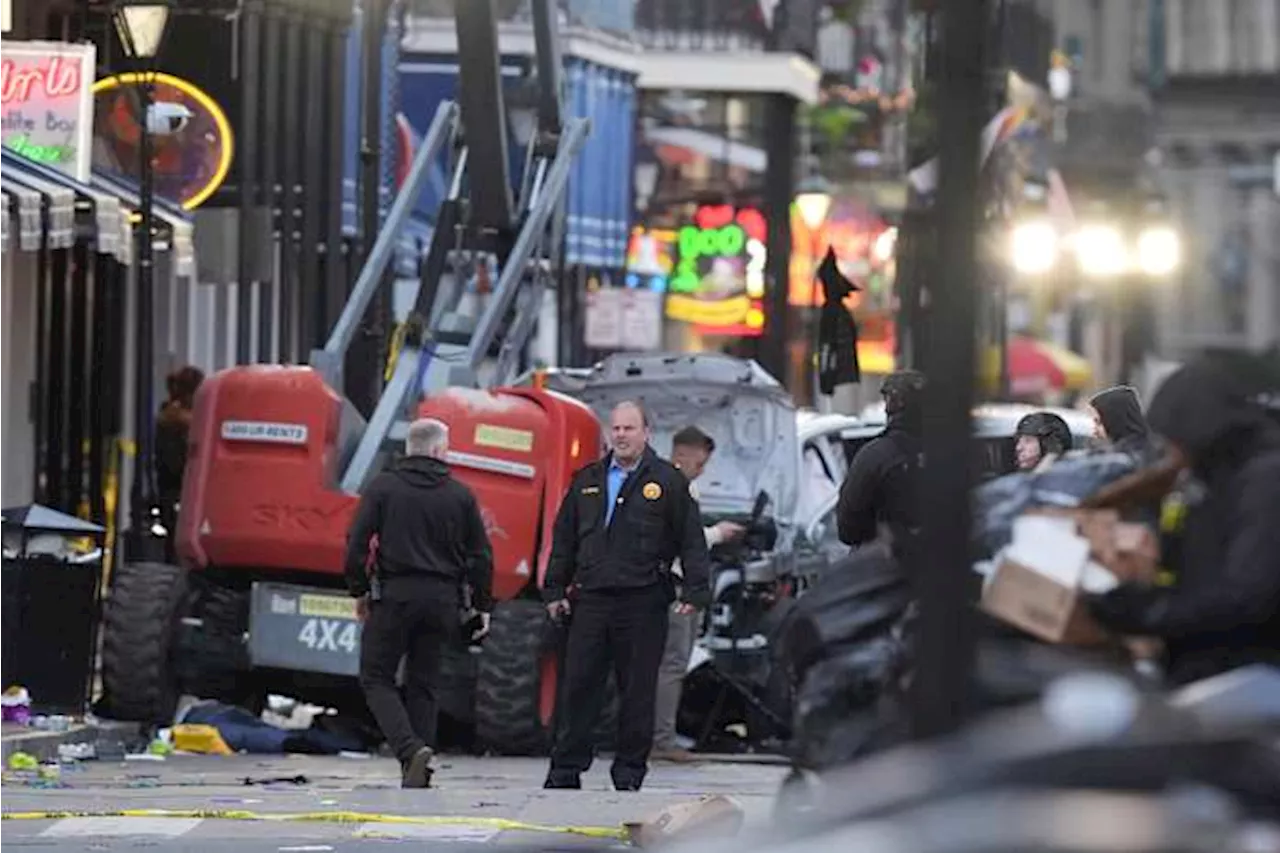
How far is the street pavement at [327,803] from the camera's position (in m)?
14.9

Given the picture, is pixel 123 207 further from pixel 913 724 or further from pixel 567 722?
pixel 913 724

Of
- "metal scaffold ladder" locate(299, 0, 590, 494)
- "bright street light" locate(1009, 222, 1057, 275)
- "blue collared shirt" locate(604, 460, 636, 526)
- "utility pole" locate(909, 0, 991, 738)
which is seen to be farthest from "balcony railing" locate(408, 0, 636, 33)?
"utility pole" locate(909, 0, 991, 738)

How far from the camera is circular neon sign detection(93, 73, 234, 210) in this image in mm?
27359

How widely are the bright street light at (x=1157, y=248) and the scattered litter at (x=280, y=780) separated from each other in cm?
2972

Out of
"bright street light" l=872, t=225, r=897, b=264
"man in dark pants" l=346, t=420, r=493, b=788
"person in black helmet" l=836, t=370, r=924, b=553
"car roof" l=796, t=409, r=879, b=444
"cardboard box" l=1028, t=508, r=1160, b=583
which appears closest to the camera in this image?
"cardboard box" l=1028, t=508, r=1160, b=583

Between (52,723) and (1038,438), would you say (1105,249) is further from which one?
(1038,438)

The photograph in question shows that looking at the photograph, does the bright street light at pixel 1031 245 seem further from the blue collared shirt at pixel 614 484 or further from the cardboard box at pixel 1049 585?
the cardboard box at pixel 1049 585

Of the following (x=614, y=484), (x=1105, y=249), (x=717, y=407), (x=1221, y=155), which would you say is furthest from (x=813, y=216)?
(x=1221, y=155)

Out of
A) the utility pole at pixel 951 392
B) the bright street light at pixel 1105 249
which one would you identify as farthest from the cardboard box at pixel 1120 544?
the bright street light at pixel 1105 249

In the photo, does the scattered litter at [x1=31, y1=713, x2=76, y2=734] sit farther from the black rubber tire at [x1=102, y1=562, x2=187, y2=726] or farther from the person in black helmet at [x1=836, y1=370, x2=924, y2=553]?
the person in black helmet at [x1=836, y1=370, x2=924, y2=553]

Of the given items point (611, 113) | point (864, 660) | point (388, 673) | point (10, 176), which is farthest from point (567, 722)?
point (611, 113)

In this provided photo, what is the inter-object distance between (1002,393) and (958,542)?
43467 mm

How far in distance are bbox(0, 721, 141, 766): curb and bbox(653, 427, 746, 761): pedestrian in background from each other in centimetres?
286

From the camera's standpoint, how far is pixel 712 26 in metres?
50.8
